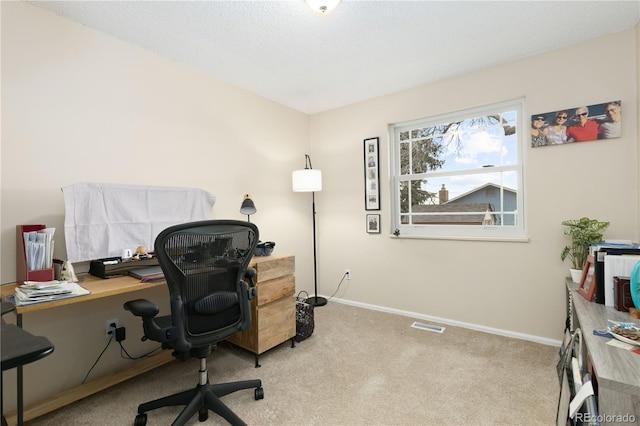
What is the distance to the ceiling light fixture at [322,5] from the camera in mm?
1763

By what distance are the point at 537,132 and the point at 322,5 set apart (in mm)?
2036

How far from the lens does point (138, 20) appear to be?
2.06 m

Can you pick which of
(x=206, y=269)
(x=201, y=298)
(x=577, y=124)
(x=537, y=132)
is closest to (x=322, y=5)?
(x=206, y=269)

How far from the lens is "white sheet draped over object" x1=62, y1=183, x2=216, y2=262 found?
194 centimetres

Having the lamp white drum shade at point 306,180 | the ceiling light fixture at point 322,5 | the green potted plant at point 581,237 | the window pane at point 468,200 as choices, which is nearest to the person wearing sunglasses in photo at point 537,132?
the window pane at point 468,200

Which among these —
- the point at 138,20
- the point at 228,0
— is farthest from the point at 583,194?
the point at 138,20

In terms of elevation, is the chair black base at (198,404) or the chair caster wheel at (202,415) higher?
the chair black base at (198,404)

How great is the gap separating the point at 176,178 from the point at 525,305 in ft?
10.5

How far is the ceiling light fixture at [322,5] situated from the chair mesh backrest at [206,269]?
134cm

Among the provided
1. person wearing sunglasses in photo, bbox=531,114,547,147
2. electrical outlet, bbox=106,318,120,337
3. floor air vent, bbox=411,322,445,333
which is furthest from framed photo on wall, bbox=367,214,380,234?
electrical outlet, bbox=106,318,120,337

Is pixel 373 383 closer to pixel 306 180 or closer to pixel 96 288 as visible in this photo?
pixel 96 288

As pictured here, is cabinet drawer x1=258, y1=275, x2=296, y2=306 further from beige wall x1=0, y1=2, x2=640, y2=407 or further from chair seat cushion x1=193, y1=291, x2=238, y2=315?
beige wall x1=0, y1=2, x2=640, y2=407

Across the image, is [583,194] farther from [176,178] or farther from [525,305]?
[176,178]

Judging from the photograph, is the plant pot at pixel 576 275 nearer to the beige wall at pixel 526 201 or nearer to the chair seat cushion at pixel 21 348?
the beige wall at pixel 526 201
